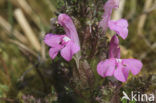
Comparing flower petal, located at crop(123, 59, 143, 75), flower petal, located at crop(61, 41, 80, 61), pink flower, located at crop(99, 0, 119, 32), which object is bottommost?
flower petal, located at crop(123, 59, 143, 75)

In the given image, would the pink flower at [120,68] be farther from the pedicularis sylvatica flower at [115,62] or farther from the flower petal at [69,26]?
the flower petal at [69,26]

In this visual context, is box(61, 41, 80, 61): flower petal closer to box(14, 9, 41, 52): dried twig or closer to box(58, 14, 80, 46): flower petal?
box(58, 14, 80, 46): flower petal

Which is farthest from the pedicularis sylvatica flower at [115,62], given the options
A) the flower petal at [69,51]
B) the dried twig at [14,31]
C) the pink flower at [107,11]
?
the dried twig at [14,31]

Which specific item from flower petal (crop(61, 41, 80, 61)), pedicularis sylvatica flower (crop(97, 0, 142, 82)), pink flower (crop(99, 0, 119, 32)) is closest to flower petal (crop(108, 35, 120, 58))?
pedicularis sylvatica flower (crop(97, 0, 142, 82))

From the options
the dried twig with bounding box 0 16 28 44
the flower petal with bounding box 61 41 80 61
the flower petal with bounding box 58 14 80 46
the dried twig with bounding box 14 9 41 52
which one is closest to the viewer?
the flower petal with bounding box 61 41 80 61

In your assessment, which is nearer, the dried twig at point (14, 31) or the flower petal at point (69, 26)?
the flower petal at point (69, 26)

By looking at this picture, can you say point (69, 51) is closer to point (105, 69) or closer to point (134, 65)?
point (105, 69)

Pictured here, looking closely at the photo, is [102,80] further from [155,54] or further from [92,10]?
[155,54]
